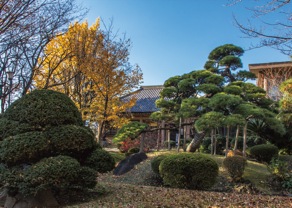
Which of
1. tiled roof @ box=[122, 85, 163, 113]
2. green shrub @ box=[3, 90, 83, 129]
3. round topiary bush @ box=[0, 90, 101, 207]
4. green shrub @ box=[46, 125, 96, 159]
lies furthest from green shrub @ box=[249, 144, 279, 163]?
tiled roof @ box=[122, 85, 163, 113]

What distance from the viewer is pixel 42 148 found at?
16.3ft

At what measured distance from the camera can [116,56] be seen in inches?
491

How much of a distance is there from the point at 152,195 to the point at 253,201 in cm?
188

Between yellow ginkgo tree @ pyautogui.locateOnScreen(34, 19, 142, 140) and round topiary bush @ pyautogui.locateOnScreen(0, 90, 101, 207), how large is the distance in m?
6.57

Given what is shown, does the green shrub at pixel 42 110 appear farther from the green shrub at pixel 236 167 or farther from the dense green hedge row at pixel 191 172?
the green shrub at pixel 236 167

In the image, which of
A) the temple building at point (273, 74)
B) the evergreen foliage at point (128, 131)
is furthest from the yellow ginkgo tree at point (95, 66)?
the temple building at point (273, 74)

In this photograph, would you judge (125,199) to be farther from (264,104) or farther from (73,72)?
(73,72)

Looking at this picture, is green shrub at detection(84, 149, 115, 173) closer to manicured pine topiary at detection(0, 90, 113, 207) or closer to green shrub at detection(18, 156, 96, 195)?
manicured pine topiary at detection(0, 90, 113, 207)

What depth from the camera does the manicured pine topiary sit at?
4711 mm

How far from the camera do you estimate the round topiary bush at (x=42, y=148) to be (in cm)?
471

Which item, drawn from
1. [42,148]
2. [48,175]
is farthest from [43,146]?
[48,175]

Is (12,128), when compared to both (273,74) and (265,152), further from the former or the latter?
(273,74)

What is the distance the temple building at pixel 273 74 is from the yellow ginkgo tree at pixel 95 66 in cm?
793

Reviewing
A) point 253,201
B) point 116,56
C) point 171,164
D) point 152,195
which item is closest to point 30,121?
point 152,195
